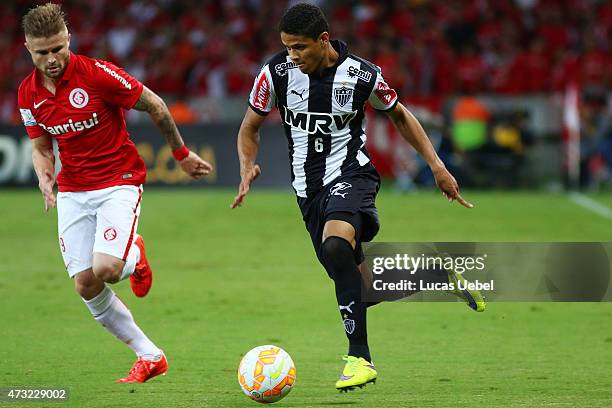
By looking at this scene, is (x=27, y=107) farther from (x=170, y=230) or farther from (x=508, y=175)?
(x=508, y=175)

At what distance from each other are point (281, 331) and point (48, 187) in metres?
2.62

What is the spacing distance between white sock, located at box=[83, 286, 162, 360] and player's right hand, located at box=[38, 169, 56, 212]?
0.63 meters

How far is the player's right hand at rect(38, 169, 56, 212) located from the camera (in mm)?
6893

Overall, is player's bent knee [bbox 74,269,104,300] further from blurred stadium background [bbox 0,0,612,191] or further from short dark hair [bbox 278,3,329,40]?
blurred stadium background [bbox 0,0,612,191]

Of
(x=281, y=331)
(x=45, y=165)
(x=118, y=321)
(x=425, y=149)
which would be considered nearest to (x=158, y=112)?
(x=45, y=165)

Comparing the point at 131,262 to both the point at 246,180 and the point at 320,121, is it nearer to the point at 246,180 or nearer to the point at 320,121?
the point at 246,180

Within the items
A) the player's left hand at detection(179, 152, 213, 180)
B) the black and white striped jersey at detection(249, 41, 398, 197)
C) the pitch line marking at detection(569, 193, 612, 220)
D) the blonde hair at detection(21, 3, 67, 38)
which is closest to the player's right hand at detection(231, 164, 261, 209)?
the black and white striped jersey at detection(249, 41, 398, 197)

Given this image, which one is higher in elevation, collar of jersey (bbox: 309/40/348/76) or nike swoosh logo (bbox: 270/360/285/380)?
collar of jersey (bbox: 309/40/348/76)

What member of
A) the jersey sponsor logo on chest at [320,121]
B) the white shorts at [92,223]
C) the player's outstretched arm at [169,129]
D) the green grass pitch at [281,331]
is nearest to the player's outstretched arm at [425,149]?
the jersey sponsor logo on chest at [320,121]

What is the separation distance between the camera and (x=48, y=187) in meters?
6.96

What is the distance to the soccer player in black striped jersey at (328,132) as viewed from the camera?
661cm

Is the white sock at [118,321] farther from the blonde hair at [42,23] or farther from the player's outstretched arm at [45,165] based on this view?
the blonde hair at [42,23]

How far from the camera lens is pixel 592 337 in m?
8.62

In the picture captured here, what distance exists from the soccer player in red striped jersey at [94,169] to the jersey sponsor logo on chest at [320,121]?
0.74 meters
